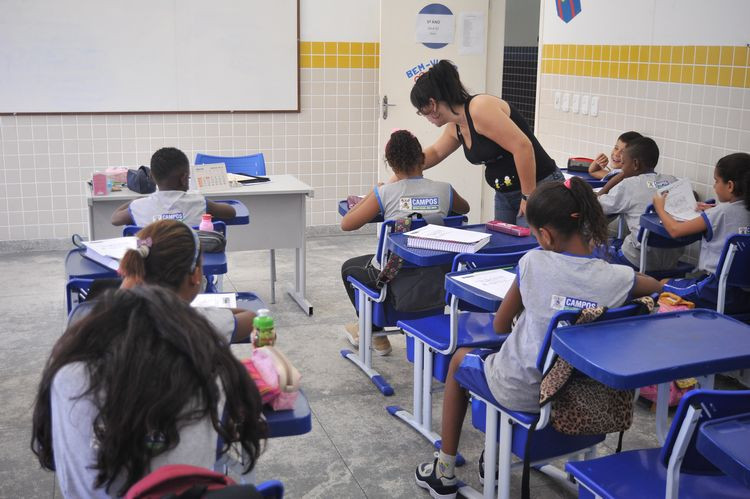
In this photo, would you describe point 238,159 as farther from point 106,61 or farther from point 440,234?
point 440,234

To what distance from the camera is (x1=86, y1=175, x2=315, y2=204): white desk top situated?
4699mm

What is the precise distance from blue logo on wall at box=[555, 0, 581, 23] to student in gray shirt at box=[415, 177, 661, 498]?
13.2ft

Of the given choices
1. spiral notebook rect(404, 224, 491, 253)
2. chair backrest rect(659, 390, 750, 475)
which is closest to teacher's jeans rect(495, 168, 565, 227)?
spiral notebook rect(404, 224, 491, 253)

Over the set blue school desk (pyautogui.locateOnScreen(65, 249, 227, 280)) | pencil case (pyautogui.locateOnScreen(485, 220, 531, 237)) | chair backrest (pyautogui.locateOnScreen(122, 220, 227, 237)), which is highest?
pencil case (pyautogui.locateOnScreen(485, 220, 531, 237))

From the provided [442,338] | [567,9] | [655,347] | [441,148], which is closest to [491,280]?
[442,338]

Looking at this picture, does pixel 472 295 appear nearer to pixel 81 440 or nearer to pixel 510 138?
pixel 510 138

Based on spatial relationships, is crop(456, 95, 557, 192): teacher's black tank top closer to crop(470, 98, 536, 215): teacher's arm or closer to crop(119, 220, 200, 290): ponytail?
crop(470, 98, 536, 215): teacher's arm

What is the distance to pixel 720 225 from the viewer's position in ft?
13.5

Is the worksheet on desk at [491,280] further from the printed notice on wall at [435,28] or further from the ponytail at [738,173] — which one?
the printed notice on wall at [435,28]

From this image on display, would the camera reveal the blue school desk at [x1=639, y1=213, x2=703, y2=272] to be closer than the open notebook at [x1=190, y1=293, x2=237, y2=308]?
No

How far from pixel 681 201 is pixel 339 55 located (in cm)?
357

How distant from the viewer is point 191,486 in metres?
1.31

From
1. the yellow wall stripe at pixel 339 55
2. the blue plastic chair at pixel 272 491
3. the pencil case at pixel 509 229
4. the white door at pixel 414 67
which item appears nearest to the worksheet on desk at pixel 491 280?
the pencil case at pixel 509 229

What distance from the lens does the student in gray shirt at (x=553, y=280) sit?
8.34 feet
